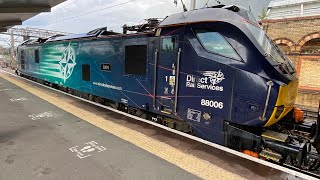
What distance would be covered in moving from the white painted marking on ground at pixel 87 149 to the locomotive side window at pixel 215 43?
11.8 feet

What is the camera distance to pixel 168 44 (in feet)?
20.9

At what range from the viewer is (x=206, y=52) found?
549 centimetres

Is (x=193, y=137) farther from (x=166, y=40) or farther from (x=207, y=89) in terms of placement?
(x=166, y=40)

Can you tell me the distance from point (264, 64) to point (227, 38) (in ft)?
3.33

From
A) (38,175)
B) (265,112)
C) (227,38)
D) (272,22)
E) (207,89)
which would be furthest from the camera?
(272,22)

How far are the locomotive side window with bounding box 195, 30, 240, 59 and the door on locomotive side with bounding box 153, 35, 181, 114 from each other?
75 centimetres

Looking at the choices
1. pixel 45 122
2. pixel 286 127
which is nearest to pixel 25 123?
pixel 45 122

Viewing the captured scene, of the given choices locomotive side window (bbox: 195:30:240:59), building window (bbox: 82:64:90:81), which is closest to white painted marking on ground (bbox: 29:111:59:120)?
building window (bbox: 82:64:90:81)

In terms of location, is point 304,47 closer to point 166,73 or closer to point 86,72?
point 166,73

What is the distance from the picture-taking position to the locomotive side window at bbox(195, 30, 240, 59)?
5.12 meters

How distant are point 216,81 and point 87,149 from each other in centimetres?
354

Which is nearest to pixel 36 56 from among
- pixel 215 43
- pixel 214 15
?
pixel 214 15

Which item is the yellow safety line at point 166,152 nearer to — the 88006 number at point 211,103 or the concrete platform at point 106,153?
the concrete platform at point 106,153

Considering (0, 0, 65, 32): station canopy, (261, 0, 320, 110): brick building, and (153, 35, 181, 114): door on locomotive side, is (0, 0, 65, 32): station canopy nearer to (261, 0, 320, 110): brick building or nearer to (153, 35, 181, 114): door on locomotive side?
(153, 35, 181, 114): door on locomotive side
